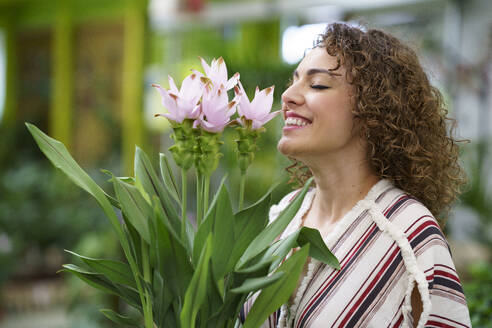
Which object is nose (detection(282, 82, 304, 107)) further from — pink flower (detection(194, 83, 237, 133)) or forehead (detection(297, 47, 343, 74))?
pink flower (detection(194, 83, 237, 133))

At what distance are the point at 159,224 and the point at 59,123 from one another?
6.54 meters

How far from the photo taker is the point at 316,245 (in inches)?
40.9

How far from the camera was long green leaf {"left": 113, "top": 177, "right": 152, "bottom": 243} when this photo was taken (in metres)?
0.93

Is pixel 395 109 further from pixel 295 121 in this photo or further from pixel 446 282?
pixel 446 282

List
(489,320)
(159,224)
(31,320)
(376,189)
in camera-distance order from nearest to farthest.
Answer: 1. (159,224)
2. (376,189)
3. (489,320)
4. (31,320)

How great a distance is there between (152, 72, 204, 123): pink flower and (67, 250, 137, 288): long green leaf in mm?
294

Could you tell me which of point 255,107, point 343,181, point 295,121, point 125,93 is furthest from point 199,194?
point 125,93

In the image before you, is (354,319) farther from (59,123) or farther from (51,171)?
(59,123)

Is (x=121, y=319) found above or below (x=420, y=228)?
below

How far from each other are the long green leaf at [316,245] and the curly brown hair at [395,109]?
324mm

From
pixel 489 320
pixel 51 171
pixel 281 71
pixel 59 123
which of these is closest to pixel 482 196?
pixel 281 71

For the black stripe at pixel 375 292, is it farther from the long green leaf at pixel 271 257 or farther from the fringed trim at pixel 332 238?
the long green leaf at pixel 271 257

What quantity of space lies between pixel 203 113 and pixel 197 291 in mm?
292

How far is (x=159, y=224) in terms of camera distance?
34.0 inches
